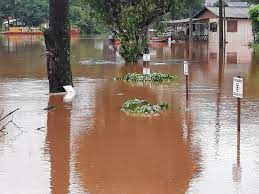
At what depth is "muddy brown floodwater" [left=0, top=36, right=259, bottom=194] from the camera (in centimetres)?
774

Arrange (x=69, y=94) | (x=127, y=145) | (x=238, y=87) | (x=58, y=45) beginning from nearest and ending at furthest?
(x=127, y=145)
(x=238, y=87)
(x=69, y=94)
(x=58, y=45)

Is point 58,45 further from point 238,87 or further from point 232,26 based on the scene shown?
point 232,26

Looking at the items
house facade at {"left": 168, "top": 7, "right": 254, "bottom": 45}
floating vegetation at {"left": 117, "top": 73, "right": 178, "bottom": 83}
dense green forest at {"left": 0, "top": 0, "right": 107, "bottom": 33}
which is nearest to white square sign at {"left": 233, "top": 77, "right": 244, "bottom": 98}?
floating vegetation at {"left": 117, "top": 73, "right": 178, "bottom": 83}

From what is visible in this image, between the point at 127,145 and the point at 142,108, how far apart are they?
3.17m

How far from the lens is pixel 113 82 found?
20547 millimetres

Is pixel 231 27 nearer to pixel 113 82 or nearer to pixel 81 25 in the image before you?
pixel 113 82

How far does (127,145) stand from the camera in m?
10.1

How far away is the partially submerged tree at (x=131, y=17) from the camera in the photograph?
2622 centimetres

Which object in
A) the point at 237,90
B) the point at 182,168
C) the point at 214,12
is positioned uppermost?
the point at 214,12

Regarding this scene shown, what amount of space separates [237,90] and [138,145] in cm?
207

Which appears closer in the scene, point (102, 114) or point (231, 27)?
point (102, 114)

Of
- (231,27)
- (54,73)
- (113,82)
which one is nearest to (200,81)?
(113,82)

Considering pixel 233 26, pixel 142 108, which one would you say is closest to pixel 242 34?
pixel 233 26

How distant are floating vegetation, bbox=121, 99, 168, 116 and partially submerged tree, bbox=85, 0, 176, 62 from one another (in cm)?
1297
